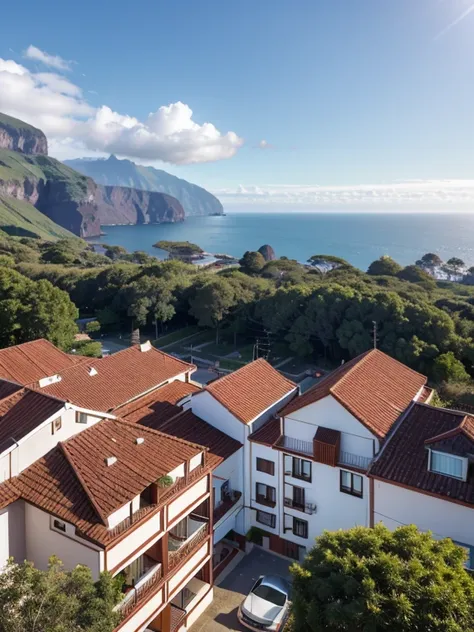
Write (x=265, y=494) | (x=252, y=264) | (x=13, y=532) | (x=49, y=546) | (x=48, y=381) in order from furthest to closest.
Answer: (x=252, y=264) → (x=48, y=381) → (x=265, y=494) → (x=13, y=532) → (x=49, y=546)

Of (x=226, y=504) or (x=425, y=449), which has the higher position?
(x=425, y=449)

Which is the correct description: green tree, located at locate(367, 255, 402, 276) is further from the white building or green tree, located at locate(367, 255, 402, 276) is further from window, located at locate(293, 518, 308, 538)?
window, located at locate(293, 518, 308, 538)

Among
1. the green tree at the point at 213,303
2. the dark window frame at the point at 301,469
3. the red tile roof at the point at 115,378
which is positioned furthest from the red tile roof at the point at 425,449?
the green tree at the point at 213,303

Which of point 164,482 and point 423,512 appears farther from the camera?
point 423,512

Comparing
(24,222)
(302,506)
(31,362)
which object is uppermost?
(24,222)

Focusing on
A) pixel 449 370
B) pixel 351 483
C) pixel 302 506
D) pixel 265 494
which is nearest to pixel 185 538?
pixel 265 494

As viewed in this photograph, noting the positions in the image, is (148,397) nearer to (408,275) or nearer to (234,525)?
(234,525)

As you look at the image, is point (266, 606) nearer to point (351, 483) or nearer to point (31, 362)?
point (351, 483)
